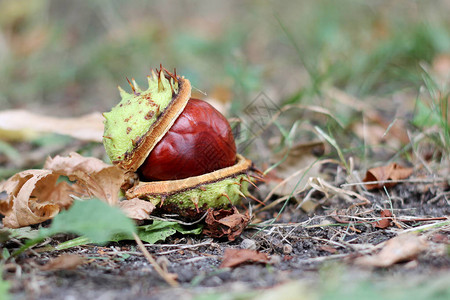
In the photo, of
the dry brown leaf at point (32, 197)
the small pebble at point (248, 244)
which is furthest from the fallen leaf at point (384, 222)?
the dry brown leaf at point (32, 197)

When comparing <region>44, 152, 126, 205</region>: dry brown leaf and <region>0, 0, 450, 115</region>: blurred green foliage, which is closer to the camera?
<region>44, 152, 126, 205</region>: dry brown leaf

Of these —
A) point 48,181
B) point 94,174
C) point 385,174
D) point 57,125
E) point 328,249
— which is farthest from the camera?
point 57,125

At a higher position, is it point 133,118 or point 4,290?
point 133,118

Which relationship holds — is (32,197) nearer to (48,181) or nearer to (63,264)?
(48,181)

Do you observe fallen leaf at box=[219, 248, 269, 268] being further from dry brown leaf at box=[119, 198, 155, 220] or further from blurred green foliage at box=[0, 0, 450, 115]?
blurred green foliage at box=[0, 0, 450, 115]

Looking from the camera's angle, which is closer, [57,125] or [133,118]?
[133,118]

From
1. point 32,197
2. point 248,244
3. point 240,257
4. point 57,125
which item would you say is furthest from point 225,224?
point 57,125

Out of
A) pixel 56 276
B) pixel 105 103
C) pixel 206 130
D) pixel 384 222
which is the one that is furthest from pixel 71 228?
pixel 105 103

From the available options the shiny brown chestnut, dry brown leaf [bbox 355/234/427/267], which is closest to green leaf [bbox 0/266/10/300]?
the shiny brown chestnut
